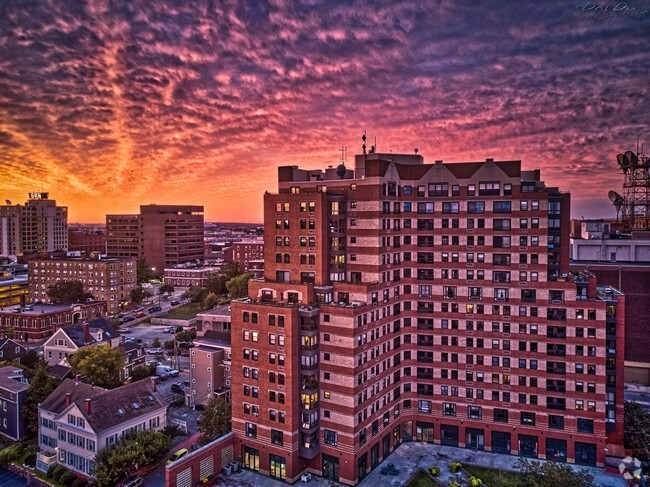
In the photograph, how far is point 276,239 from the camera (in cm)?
6944

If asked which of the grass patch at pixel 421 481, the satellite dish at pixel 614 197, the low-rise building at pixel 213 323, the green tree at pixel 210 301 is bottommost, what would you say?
the grass patch at pixel 421 481

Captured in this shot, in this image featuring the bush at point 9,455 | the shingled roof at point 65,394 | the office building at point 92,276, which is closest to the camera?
the shingled roof at point 65,394

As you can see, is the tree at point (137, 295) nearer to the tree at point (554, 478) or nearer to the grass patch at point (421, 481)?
the grass patch at point (421, 481)

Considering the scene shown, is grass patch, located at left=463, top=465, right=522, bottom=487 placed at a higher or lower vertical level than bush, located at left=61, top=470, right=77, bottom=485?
higher

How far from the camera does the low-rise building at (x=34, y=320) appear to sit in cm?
12712

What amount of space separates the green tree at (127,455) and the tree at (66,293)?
11119 centimetres

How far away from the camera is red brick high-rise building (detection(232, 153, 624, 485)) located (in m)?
62.2

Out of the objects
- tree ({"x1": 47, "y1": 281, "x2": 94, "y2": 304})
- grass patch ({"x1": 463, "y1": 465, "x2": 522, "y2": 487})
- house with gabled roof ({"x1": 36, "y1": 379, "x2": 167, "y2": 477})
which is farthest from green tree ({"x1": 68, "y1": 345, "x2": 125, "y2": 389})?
tree ({"x1": 47, "y1": 281, "x2": 94, "y2": 304})

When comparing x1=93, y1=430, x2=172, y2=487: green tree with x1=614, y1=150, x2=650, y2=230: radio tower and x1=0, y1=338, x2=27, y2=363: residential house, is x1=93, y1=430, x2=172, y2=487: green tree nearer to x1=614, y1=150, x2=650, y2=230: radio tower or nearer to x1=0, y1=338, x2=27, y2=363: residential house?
x1=0, y1=338, x2=27, y2=363: residential house

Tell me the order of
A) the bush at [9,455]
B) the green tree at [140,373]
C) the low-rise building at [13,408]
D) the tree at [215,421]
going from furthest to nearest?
the green tree at [140,373]
the low-rise building at [13,408]
the bush at [9,455]
the tree at [215,421]

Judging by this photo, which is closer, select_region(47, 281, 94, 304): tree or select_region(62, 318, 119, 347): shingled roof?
select_region(62, 318, 119, 347): shingled roof

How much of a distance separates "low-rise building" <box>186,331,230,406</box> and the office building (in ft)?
318

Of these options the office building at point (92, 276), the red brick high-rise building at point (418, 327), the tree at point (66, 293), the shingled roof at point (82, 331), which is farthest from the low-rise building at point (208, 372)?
the office building at point (92, 276)

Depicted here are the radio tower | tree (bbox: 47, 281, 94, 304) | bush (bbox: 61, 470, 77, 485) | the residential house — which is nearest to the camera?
bush (bbox: 61, 470, 77, 485)
